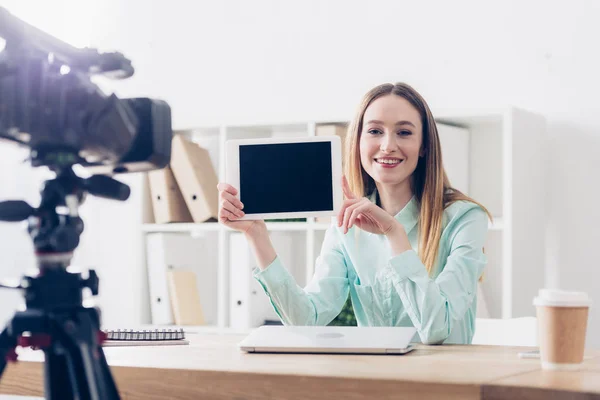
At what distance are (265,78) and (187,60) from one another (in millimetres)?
395

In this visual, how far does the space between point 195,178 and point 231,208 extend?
Result: 1567mm

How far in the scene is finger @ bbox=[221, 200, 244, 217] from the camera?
158 centimetres

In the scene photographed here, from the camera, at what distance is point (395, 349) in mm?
1244

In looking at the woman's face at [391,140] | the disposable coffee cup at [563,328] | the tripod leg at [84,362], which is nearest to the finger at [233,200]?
the woman's face at [391,140]

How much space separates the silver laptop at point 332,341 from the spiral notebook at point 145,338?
0.17 metres

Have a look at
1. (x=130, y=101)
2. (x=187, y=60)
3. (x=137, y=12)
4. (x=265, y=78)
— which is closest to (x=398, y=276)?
(x=130, y=101)

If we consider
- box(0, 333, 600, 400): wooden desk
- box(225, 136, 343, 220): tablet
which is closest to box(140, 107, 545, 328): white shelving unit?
box(225, 136, 343, 220): tablet

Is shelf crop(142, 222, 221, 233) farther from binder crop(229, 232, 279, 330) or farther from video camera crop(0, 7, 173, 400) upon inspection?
video camera crop(0, 7, 173, 400)

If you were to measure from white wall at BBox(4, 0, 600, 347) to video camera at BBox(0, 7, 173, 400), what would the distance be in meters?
2.07

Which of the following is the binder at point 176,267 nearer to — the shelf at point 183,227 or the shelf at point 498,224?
the shelf at point 183,227

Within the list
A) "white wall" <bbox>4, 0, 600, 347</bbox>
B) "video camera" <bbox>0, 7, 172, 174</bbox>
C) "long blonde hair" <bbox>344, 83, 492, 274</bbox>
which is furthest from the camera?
"white wall" <bbox>4, 0, 600, 347</bbox>

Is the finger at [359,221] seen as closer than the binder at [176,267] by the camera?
Yes

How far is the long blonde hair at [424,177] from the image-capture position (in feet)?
6.00

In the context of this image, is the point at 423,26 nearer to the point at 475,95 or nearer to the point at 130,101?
the point at 475,95
